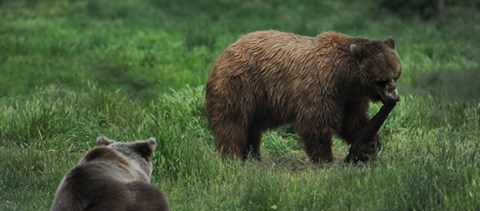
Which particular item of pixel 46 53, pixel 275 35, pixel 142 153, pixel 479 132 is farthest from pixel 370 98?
pixel 46 53

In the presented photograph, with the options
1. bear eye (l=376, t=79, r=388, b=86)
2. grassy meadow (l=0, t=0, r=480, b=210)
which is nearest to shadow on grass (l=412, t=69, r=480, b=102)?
grassy meadow (l=0, t=0, r=480, b=210)

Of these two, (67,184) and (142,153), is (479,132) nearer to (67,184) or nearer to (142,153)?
(142,153)

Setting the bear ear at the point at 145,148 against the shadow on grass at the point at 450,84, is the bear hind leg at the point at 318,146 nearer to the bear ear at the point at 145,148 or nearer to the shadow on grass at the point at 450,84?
the bear ear at the point at 145,148

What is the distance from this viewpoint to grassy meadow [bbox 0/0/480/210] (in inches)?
280

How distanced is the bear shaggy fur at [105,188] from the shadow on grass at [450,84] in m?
6.94

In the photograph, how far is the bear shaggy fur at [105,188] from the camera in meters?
5.46

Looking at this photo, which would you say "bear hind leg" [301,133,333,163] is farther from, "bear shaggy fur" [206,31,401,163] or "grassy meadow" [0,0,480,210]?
"grassy meadow" [0,0,480,210]

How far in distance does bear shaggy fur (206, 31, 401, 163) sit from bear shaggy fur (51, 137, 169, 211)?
3252mm

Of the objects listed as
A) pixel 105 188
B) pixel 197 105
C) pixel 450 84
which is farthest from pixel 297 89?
pixel 450 84

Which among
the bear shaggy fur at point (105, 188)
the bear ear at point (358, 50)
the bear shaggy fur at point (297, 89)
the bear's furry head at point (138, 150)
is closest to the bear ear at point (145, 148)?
the bear's furry head at point (138, 150)

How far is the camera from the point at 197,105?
1107 centimetres

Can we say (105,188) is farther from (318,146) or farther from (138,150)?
(318,146)

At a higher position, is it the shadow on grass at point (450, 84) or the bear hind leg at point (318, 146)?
the bear hind leg at point (318, 146)

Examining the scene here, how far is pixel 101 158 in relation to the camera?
236 inches
